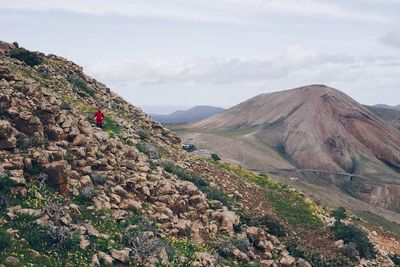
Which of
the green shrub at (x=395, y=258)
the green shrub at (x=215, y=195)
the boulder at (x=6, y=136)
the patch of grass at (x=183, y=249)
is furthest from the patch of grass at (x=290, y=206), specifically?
the boulder at (x=6, y=136)

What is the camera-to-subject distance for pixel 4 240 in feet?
44.8

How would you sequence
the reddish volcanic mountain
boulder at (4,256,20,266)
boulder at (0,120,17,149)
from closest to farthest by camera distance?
boulder at (4,256,20,266) < boulder at (0,120,17,149) < the reddish volcanic mountain

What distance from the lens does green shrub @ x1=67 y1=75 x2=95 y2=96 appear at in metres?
32.3

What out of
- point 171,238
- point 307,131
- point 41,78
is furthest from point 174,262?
point 307,131

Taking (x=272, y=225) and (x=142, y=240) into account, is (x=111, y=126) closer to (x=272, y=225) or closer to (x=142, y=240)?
(x=272, y=225)

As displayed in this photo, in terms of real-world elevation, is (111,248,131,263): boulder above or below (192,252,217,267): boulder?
above

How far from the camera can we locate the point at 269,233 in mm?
23906

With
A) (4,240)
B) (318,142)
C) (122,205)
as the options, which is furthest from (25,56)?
(318,142)

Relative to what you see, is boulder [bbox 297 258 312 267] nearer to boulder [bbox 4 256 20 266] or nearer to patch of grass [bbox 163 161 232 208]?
patch of grass [bbox 163 161 232 208]

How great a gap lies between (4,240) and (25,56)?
66.0 feet

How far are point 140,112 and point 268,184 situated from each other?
1095cm

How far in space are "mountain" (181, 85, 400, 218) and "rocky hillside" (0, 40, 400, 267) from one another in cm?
4922

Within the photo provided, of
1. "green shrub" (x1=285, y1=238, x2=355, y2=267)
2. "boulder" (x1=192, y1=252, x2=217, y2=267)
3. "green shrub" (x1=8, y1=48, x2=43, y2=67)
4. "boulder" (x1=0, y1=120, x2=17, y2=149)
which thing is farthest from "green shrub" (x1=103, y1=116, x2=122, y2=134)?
"green shrub" (x1=285, y1=238, x2=355, y2=267)

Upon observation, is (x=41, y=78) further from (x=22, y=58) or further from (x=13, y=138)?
(x=13, y=138)
